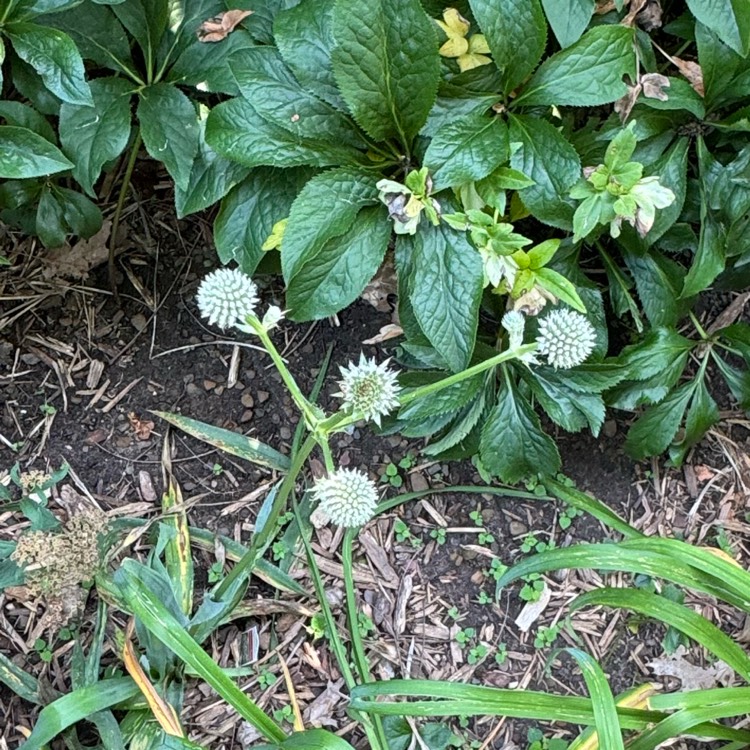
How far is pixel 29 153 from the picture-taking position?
3.52 feet

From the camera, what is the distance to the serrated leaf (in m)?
1.06

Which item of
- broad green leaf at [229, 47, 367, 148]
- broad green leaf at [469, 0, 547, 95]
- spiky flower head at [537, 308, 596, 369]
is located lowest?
spiky flower head at [537, 308, 596, 369]

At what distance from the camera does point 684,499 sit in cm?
142

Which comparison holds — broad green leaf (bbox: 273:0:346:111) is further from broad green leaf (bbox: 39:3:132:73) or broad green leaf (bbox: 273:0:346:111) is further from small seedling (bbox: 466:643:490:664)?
small seedling (bbox: 466:643:490:664)

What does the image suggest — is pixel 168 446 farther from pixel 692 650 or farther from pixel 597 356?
pixel 692 650

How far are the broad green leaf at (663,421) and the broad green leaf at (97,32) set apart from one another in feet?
3.18

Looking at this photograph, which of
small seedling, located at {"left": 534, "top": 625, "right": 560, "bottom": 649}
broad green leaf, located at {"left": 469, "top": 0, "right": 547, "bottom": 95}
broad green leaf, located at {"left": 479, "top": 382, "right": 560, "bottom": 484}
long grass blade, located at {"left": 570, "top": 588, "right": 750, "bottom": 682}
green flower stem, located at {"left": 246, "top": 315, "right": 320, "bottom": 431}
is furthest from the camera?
small seedling, located at {"left": 534, "top": 625, "right": 560, "bottom": 649}

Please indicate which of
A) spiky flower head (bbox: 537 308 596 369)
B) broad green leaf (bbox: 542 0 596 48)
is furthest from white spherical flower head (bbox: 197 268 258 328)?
broad green leaf (bbox: 542 0 596 48)

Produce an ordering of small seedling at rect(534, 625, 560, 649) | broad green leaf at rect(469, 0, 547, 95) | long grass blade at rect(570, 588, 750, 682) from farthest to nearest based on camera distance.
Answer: small seedling at rect(534, 625, 560, 649) < long grass blade at rect(570, 588, 750, 682) < broad green leaf at rect(469, 0, 547, 95)

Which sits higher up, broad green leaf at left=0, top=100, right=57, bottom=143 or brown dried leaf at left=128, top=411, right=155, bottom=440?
broad green leaf at left=0, top=100, right=57, bottom=143

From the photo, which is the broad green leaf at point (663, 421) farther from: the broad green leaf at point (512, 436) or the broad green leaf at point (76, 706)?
the broad green leaf at point (76, 706)

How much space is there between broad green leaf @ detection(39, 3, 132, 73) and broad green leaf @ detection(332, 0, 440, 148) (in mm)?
377

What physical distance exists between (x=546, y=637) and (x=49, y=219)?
1.06 meters

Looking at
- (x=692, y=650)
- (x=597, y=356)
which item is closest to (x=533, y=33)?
(x=597, y=356)
